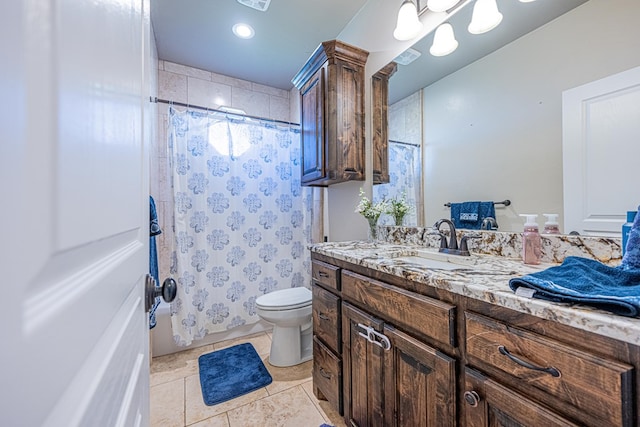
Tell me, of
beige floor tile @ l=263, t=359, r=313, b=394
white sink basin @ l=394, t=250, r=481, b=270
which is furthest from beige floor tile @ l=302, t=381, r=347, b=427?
white sink basin @ l=394, t=250, r=481, b=270

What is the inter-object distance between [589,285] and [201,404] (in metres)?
1.85

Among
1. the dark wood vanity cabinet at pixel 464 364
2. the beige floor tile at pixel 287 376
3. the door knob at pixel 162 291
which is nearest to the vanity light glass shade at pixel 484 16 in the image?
the dark wood vanity cabinet at pixel 464 364

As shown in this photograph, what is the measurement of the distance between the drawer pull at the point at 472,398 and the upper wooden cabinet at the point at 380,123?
1299 millimetres

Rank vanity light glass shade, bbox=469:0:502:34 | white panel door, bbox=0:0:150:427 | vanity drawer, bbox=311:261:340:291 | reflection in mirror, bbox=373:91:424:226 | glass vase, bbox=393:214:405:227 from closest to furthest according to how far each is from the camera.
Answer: white panel door, bbox=0:0:150:427 < vanity light glass shade, bbox=469:0:502:34 < vanity drawer, bbox=311:261:340:291 < reflection in mirror, bbox=373:91:424:226 < glass vase, bbox=393:214:405:227

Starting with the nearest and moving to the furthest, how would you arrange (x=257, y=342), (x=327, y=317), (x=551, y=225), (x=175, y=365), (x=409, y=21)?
(x=551, y=225)
(x=327, y=317)
(x=409, y=21)
(x=175, y=365)
(x=257, y=342)

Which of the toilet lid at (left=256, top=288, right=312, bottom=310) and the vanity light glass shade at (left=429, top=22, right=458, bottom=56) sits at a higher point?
the vanity light glass shade at (left=429, top=22, right=458, bottom=56)

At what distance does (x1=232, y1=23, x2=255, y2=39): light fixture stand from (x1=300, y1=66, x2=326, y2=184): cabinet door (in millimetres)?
573

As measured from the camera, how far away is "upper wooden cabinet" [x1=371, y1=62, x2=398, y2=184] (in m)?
1.76

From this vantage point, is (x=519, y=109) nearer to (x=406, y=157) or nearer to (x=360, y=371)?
(x=406, y=157)

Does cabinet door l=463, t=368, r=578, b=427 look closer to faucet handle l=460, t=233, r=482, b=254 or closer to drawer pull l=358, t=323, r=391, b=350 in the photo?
drawer pull l=358, t=323, r=391, b=350

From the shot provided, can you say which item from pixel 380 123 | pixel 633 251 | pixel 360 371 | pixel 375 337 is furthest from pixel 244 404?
pixel 380 123

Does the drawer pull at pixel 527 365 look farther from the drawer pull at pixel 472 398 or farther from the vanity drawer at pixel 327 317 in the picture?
the vanity drawer at pixel 327 317

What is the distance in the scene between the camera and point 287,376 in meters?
1.77

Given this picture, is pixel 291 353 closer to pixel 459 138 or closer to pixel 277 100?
pixel 459 138
